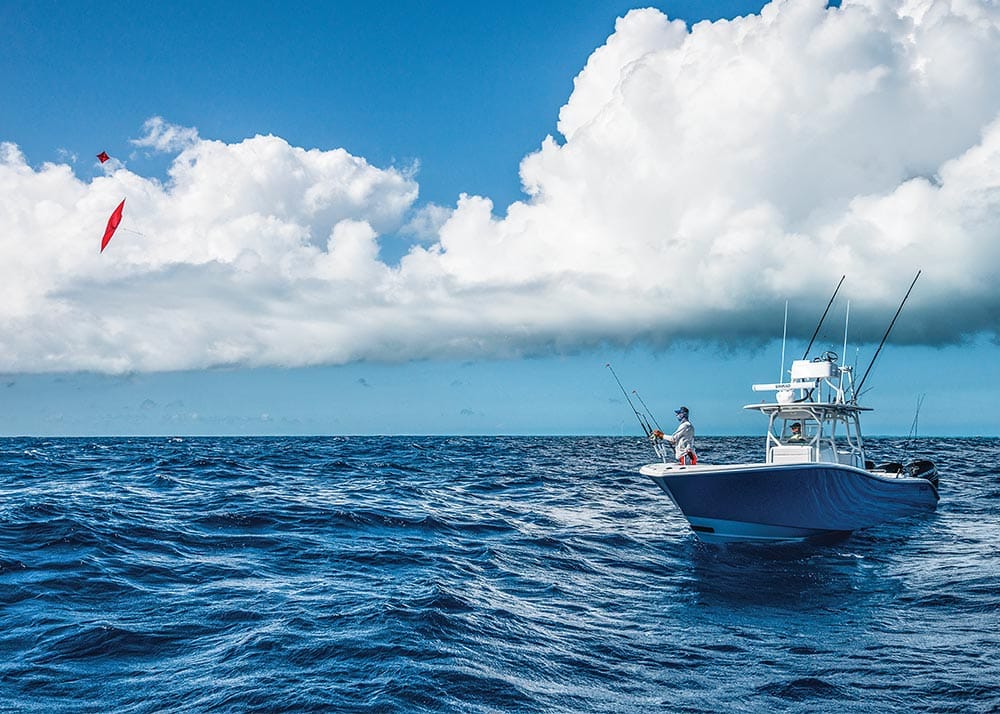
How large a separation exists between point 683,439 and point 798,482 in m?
2.52

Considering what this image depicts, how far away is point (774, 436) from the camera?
17.8 m

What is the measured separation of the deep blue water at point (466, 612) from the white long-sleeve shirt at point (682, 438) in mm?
Result: 2061

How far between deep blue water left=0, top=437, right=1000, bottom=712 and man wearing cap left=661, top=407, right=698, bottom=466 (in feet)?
6.31

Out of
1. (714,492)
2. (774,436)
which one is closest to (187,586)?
(714,492)

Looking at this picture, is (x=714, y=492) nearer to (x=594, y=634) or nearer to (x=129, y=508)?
(x=594, y=634)

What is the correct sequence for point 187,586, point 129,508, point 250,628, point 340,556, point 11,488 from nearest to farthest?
point 250,628, point 187,586, point 340,556, point 129,508, point 11,488

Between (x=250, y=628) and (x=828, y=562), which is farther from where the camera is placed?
(x=828, y=562)

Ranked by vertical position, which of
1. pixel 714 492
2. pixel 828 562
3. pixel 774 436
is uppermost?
pixel 774 436

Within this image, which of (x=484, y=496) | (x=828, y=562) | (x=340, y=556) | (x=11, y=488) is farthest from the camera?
(x=484, y=496)

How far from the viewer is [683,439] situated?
16.2 m

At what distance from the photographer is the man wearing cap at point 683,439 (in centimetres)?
1616

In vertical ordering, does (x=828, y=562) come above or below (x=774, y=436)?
below

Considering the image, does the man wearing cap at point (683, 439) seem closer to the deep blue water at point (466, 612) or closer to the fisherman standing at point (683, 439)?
the fisherman standing at point (683, 439)

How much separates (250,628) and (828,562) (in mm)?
11253
